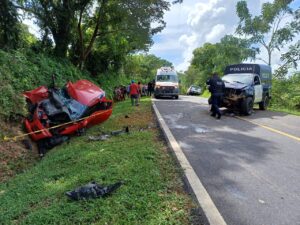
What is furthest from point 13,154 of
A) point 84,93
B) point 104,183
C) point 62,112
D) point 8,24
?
point 8,24

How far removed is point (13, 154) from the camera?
906cm

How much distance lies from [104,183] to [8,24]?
11.0 metres

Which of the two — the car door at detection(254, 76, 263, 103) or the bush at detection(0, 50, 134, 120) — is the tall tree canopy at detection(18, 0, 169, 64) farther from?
the car door at detection(254, 76, 263, 103)

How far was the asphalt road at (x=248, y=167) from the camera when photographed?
14.6 feet

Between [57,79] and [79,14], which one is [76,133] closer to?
[57,79]

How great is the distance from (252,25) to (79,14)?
15439 millimetres

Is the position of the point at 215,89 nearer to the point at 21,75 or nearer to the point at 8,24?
the point at 21,75

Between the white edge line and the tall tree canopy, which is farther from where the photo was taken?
the tall tree canopy

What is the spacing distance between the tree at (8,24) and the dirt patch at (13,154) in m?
4.86

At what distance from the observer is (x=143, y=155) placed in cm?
692

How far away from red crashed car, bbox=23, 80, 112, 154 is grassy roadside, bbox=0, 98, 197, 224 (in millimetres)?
2461

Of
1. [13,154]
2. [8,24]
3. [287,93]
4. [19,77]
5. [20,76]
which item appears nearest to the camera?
[13,154]

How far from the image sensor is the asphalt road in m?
4.44

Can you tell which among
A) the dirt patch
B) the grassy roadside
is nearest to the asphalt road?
the grassy roadside
